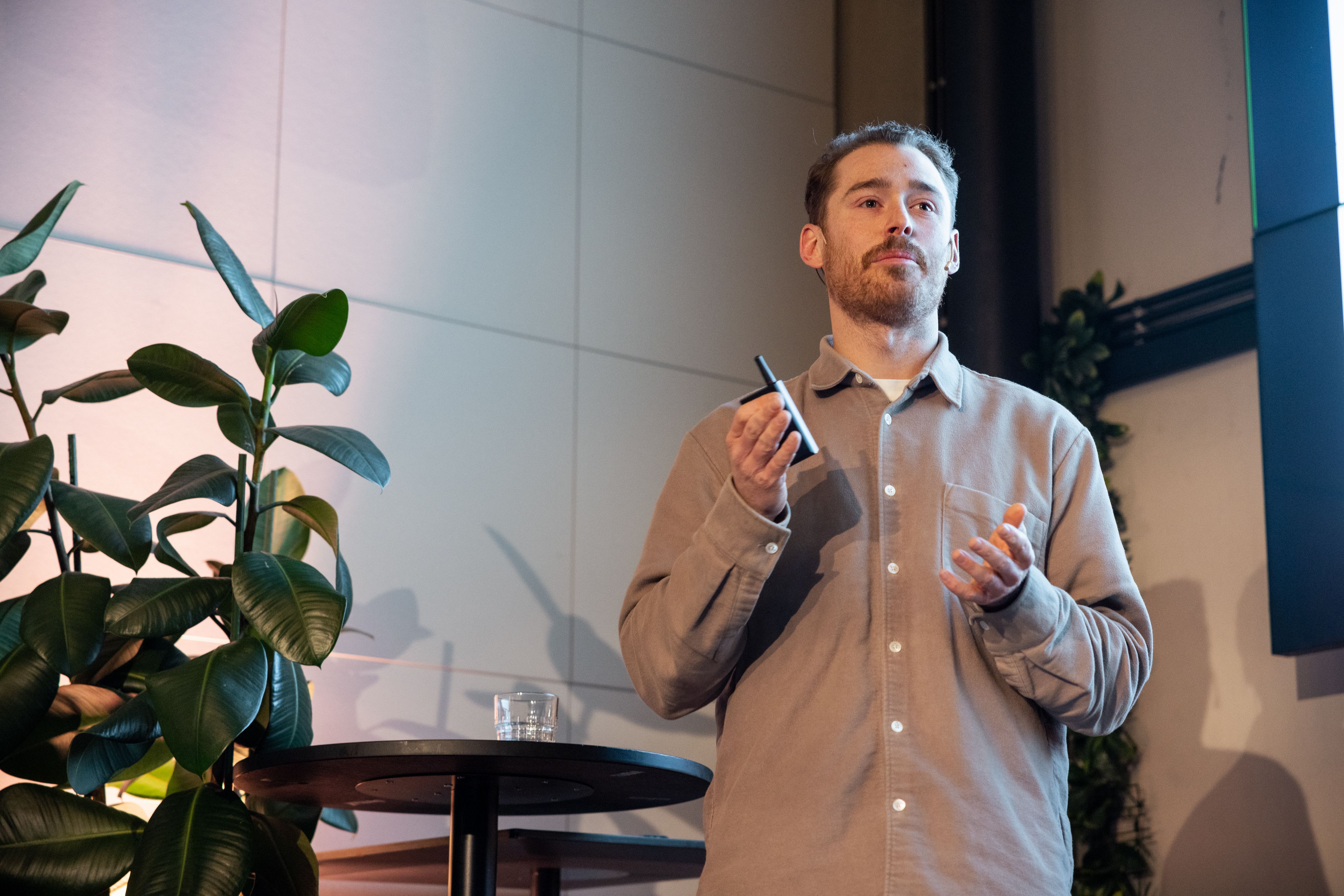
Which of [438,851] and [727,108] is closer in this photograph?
[438,851]

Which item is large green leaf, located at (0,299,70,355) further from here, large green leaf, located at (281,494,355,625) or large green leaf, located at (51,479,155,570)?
large green leaf, located at (281,494,355,625)

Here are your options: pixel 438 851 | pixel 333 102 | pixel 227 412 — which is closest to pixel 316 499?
pixel 227 412

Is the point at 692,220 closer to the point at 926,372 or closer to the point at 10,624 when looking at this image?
the point at 10,624

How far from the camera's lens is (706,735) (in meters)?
3.85

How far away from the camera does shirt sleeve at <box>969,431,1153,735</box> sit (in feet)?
4.62

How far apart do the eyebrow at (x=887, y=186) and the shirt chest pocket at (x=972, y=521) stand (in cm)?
44

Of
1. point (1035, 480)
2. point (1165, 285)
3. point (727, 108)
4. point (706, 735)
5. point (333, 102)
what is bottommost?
point (706, 735)

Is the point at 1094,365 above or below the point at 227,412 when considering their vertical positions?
above

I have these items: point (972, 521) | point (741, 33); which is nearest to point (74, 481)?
point (972, 521)

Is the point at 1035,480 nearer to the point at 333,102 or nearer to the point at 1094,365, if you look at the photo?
the point at 1094,365

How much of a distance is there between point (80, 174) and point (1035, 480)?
8.33ft

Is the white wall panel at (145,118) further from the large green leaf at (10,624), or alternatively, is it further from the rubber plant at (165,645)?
the large green leaf at (10,624)

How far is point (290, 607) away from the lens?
6.77 ft

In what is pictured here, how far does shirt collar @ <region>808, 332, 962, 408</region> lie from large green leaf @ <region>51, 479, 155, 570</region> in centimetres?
120
